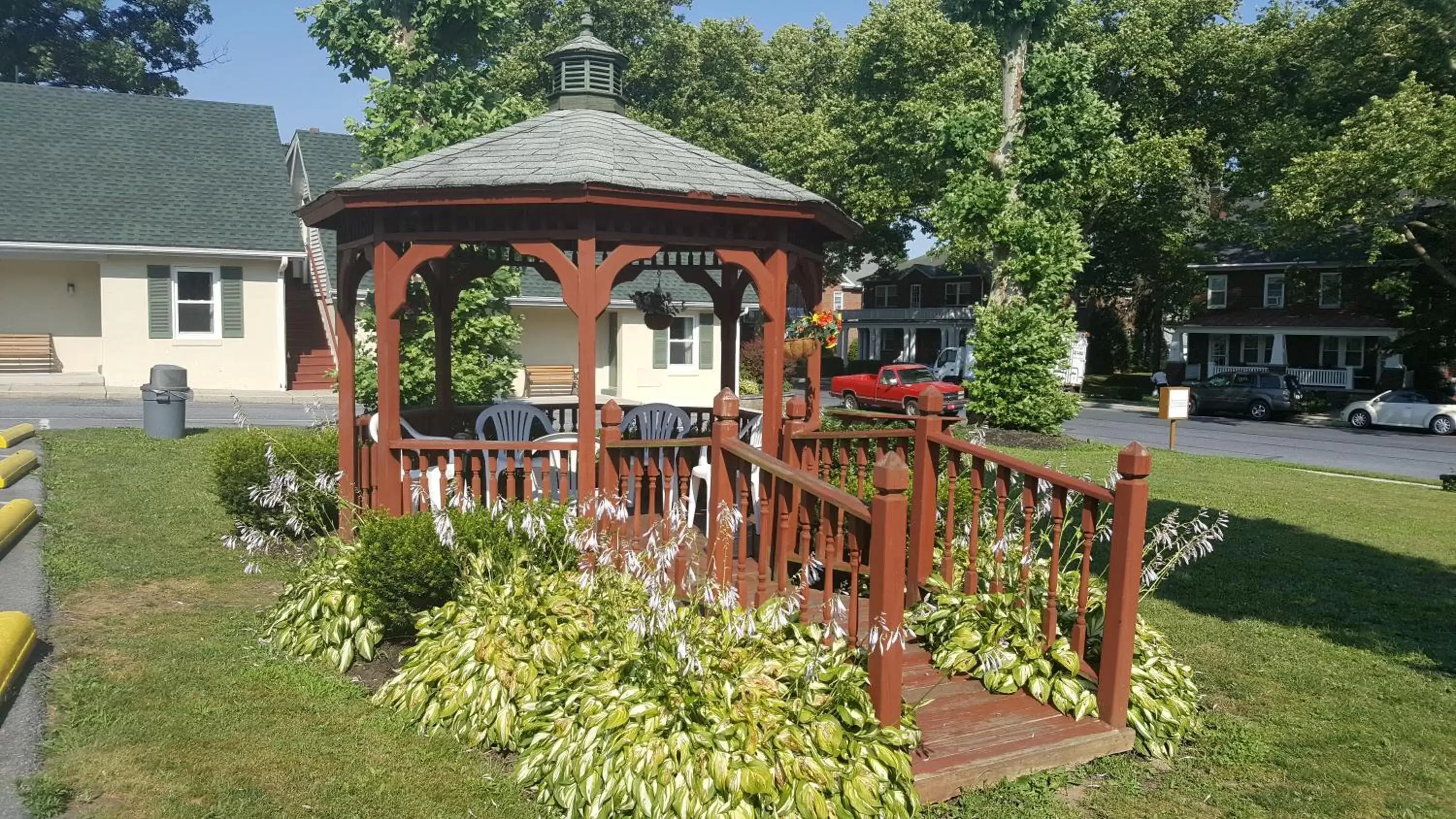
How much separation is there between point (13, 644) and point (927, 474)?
5.12 m

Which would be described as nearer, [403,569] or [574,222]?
[403,569]

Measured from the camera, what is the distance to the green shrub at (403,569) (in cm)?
562

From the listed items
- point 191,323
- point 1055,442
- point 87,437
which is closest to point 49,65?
point 191,323

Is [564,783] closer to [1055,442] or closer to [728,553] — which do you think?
[728,553]

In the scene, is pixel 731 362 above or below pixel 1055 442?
above

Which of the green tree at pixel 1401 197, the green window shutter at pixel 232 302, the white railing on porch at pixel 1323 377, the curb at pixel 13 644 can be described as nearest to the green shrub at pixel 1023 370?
the green tree at pixel 1401 197

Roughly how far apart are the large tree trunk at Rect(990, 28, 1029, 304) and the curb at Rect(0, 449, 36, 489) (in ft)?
56.3

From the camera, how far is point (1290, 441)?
78.8 ft

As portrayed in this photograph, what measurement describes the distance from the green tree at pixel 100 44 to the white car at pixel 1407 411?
42.5 m

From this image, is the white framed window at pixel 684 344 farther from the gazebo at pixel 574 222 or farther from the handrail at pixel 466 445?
the handrail at pixel 466 445

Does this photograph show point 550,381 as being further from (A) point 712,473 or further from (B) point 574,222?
(A) point 712,473

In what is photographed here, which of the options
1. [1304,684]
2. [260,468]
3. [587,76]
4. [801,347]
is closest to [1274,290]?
[801,347]

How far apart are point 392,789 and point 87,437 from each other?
12391mm

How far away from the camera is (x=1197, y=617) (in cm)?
724
